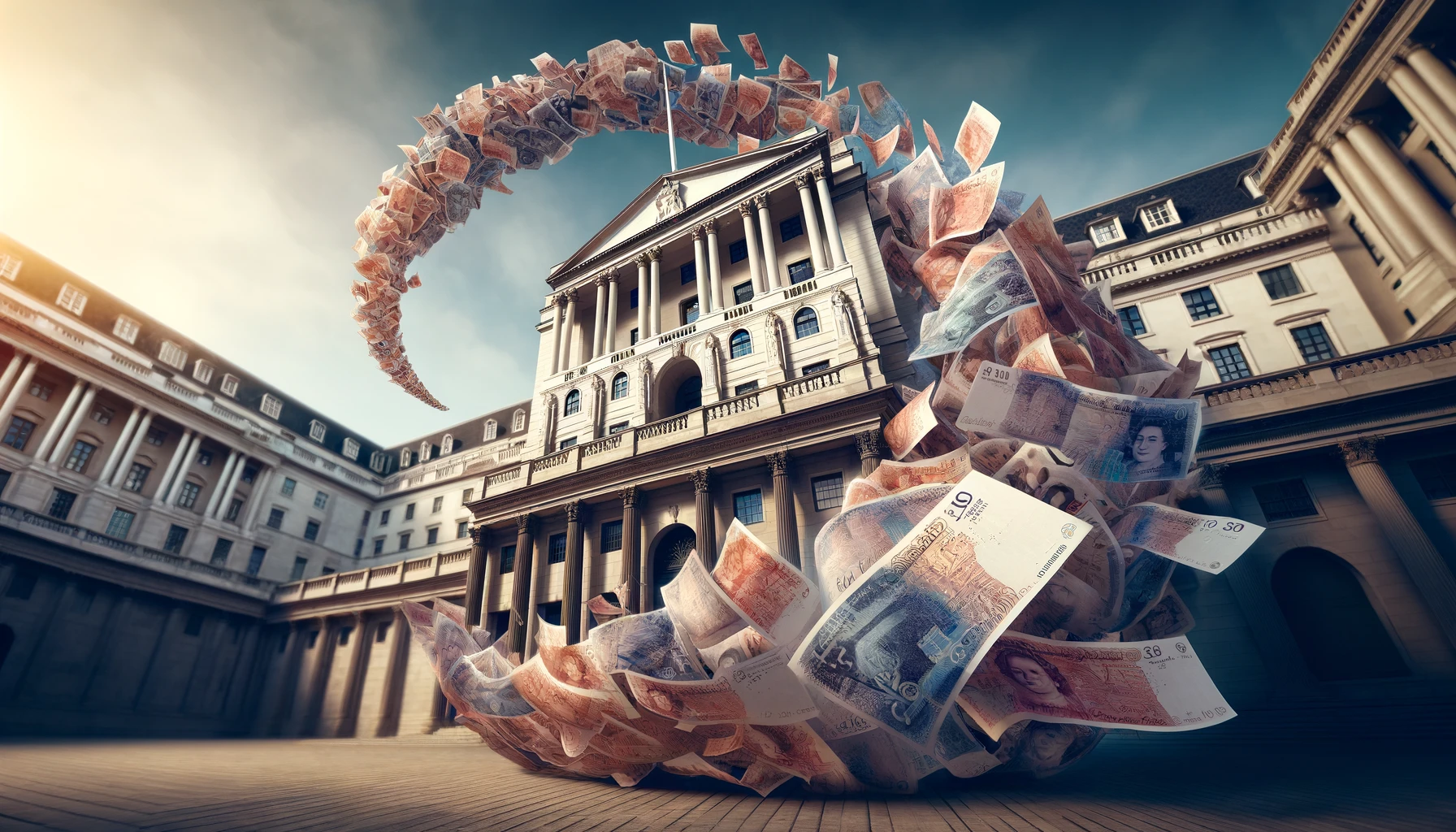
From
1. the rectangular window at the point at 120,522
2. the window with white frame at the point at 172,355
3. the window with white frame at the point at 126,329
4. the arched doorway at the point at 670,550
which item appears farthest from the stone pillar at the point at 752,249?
the window with white frame at the point at 126,329

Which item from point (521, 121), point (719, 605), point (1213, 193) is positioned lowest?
point (719, 605)

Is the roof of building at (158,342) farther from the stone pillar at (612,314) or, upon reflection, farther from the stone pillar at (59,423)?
the stone pillar at (612,314)

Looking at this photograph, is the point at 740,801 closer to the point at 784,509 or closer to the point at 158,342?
the point at 784,509

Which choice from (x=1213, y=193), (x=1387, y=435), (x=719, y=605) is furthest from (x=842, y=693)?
(x=1213, y=193)

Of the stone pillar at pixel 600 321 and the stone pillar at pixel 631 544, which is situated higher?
the stone pillar at pixel 600 321

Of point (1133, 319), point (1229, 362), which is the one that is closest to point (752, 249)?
point (1133, 319)

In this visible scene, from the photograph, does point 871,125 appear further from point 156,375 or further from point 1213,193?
point 156,375

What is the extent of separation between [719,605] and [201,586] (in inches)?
1711

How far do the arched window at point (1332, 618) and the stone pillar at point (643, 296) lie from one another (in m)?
24.3

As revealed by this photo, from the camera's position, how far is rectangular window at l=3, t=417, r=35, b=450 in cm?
3141

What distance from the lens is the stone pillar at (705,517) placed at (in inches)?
661

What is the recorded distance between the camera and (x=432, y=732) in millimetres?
23828

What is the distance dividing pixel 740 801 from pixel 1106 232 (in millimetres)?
33432

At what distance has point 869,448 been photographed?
15.5 metres
